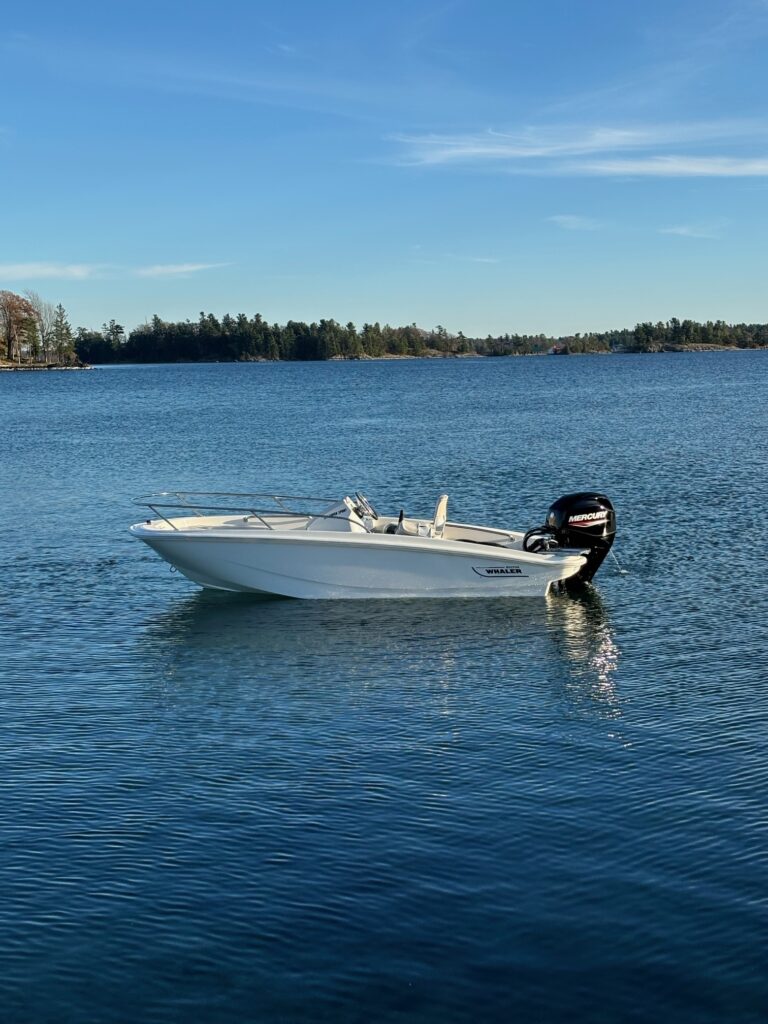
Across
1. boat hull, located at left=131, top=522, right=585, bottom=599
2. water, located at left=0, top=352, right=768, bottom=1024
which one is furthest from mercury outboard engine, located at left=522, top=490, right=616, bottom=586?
water, located at left=0, top=352, right=768, bottom=1024

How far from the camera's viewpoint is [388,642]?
60.7 feet

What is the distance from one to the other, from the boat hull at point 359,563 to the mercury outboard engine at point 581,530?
37 centimetres

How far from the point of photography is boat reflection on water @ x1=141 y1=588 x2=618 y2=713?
16484 mm

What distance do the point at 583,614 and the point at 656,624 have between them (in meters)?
1.46

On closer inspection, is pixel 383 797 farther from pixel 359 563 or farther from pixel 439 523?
pixel 439 523

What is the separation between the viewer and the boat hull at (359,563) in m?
20.8

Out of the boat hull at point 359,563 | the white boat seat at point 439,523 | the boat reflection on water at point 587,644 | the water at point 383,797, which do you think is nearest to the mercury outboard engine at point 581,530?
the boat hull at point 359,563

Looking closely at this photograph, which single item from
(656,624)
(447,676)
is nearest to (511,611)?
(656,624)

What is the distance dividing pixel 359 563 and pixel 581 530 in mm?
4121

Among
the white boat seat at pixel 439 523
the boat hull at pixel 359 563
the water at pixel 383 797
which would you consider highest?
the white boat seat at pixel 439 523

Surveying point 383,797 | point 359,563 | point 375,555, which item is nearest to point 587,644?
point 375,555

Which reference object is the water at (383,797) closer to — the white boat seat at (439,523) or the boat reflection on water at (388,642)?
the boat reflection on water at (388,642)

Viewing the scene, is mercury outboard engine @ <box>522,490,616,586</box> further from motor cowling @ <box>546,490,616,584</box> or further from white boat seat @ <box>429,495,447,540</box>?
white boat seat @ <box>429,495,447,540</box>

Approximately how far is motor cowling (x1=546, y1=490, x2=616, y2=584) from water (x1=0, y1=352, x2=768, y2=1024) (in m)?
1.03
